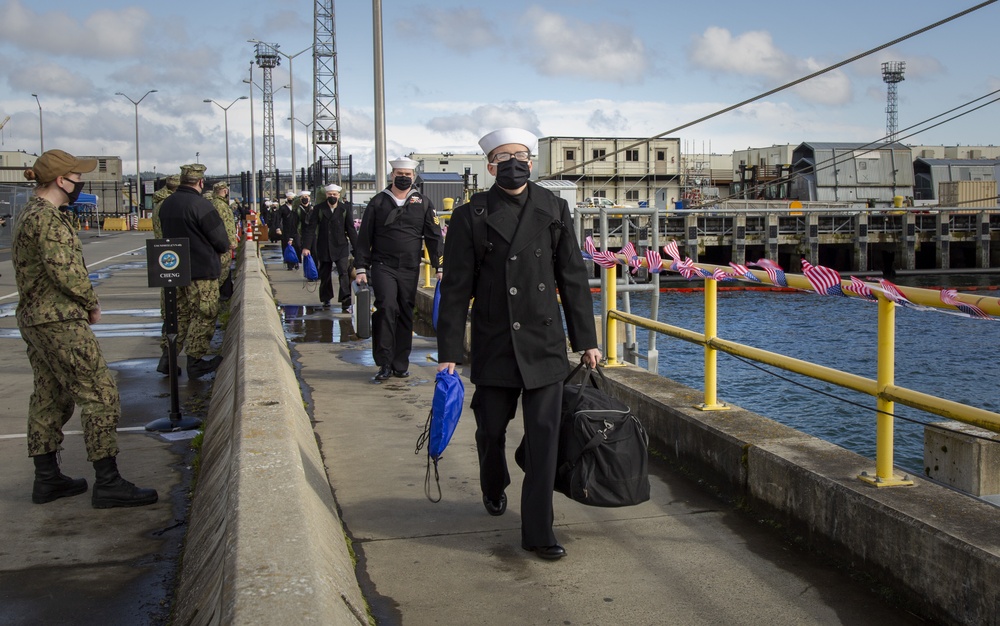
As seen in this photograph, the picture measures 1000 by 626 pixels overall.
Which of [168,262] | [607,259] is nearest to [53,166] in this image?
[168,262]

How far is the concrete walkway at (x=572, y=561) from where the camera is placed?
13.0 feet

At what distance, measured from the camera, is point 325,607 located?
3059 millimetres

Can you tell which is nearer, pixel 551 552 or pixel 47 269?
pixel 551 552

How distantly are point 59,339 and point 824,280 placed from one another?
393 cm

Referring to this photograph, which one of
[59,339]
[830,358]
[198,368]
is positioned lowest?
[830,358]

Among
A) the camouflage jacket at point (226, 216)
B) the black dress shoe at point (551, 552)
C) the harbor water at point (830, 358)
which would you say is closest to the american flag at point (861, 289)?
the black dress shoe at point (551, 552)

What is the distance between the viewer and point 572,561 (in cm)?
450

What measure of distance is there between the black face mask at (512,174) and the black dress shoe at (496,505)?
1587mm

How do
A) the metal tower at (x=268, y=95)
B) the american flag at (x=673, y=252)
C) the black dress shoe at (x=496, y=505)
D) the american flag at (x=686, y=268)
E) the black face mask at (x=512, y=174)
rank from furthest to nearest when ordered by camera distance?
the metal tower at (x=268, y=95)
the american flag at (x=673, y=252)
the american flag at (x=686, y=268)
the black dress shoe at (x=496, y=505)
the black face mask at (x=512, y=174)

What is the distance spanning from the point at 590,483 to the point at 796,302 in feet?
89.9

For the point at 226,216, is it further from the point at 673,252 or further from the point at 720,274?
the point at 720,274

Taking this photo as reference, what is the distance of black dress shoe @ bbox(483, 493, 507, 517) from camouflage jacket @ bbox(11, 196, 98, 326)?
7.92ft

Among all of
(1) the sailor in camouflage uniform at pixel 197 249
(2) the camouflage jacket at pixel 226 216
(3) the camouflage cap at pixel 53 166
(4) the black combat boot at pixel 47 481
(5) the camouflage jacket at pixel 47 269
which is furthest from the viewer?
(2) the camouflage jacket at pixel 226 216

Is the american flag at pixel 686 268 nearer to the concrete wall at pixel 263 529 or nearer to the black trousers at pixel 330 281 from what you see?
the concrete wall at pixel 263 529
